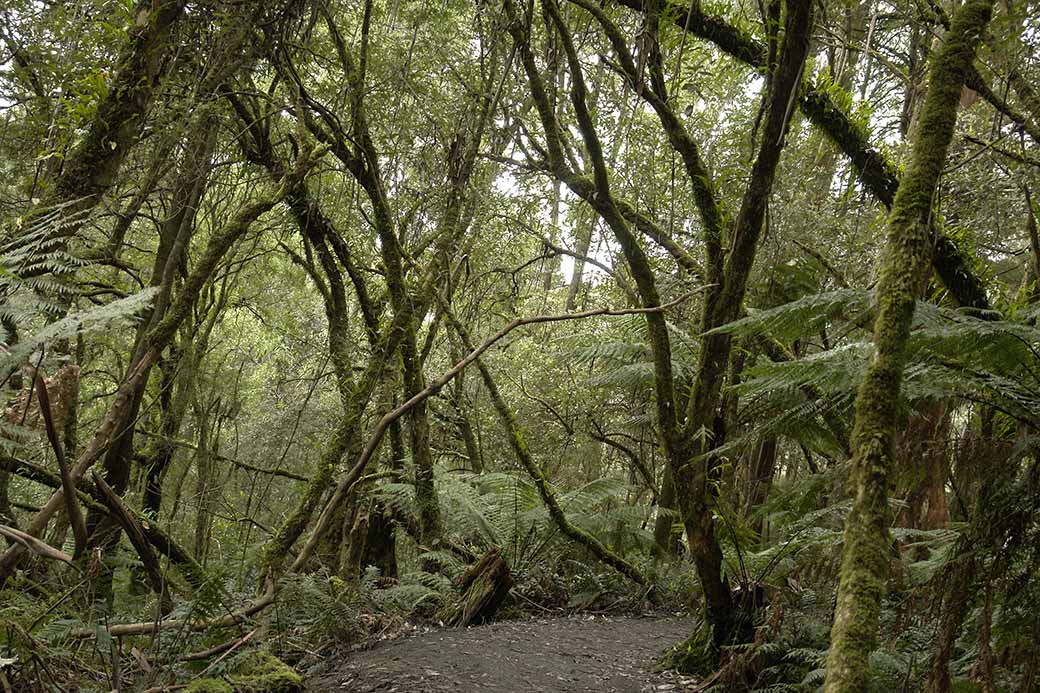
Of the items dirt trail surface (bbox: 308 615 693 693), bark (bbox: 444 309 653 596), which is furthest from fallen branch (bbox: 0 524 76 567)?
bark (bbox: 444 309 653 596)

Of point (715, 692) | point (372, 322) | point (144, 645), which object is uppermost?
point (372, 322)

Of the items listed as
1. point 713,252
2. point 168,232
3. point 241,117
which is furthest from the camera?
point 168,232

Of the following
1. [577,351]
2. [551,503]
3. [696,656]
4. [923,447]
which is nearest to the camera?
[923,447]

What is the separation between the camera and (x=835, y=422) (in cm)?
509

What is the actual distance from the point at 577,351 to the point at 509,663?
10.9 ft

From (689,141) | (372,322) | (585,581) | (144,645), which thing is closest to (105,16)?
(689,141)

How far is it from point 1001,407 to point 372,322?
5.68 meters

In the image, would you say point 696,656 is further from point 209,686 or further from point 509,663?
point 209,686

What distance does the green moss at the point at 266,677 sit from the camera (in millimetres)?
3590

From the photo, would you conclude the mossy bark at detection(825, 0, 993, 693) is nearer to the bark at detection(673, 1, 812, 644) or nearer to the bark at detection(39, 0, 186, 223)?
the bark at detection(673, 1, 812, 644)

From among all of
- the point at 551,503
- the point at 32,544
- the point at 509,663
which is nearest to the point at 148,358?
the point at 32,544

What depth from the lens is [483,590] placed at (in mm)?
6145

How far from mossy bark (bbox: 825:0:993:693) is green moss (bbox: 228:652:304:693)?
293cm

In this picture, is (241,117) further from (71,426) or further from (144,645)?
(144,645)
